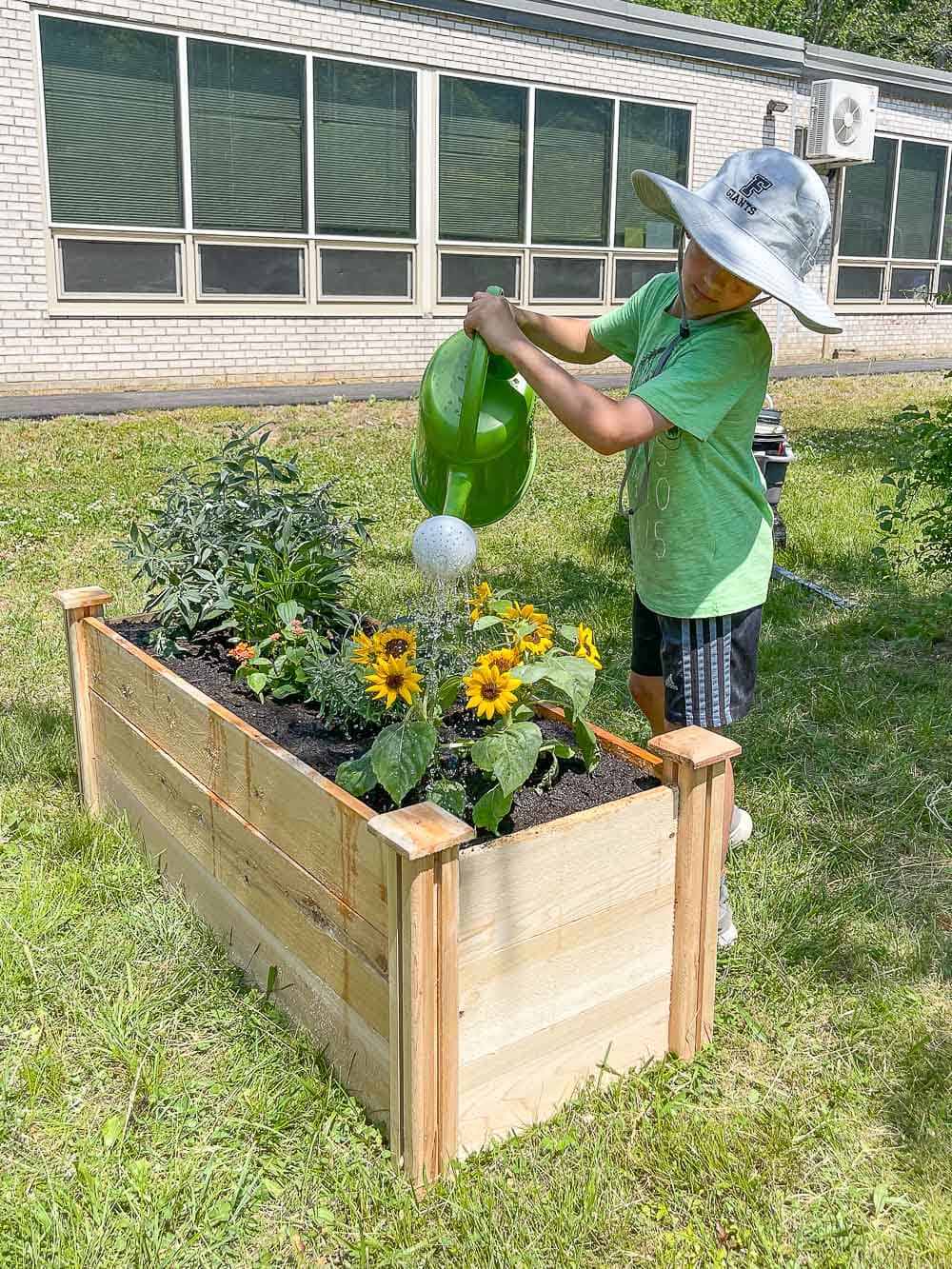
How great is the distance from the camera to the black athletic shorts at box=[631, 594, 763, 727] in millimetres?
2318

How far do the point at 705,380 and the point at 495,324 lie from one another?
41cm

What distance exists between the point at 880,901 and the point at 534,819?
1.16 m

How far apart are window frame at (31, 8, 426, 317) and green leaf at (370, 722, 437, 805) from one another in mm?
8829

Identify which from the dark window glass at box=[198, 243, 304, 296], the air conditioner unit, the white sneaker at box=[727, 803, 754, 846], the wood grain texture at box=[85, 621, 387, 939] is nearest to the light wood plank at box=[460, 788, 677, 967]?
the wood grain texture at box=[85, 621, 387, 939]

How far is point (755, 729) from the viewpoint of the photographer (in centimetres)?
367

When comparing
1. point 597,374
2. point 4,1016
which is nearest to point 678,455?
point 4,1016

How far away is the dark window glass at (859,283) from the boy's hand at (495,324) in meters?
15.3

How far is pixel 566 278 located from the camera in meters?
12.9

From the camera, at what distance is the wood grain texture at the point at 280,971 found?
6.38 ft

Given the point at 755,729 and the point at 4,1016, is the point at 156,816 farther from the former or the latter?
the point at 755,729

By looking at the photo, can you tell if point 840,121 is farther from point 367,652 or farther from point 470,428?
point 367,652

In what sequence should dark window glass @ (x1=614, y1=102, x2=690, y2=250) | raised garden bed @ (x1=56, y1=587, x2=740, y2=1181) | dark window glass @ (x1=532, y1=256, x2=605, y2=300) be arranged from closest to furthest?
raised garden bed @ (x1=56, y1=587, x2=740, y2=1181) < dark window glass @ (x1=532, y1=256, x2=605, y2=300) < dark window glass @ (x1=614, y1=102, x2=690, y2=250)

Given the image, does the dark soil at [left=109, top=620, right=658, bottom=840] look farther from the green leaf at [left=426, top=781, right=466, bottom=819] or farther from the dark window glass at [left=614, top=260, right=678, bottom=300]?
the dark window glass at [left=614, top=260, right=678, bottom=300]

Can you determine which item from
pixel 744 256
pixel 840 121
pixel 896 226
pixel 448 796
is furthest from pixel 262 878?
pixel 896 226
